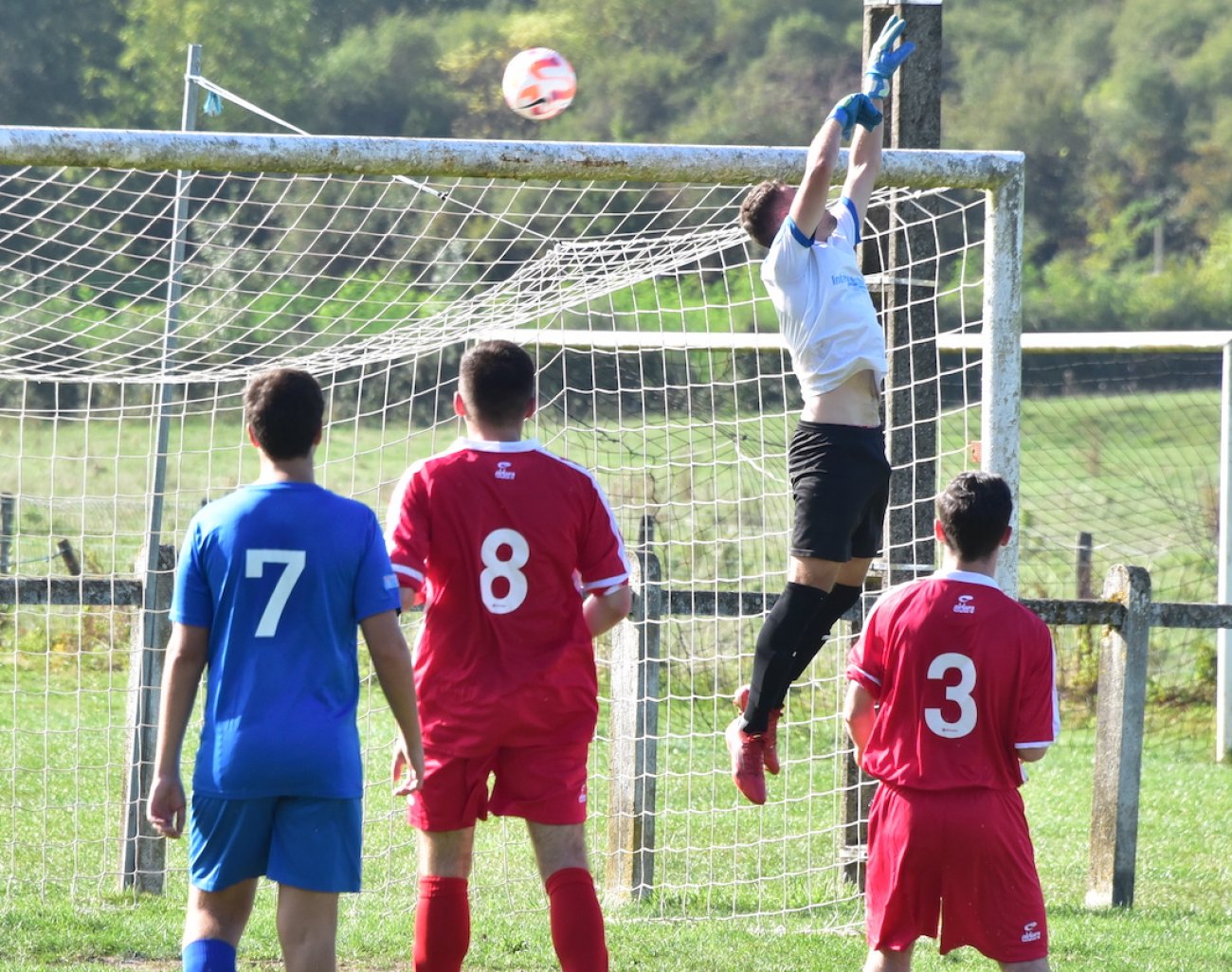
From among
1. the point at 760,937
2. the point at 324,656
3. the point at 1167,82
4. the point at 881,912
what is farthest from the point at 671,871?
the point at 1167,82

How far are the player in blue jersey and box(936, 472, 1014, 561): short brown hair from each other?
1.44m

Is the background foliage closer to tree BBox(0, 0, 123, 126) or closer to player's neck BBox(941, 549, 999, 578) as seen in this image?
tree BBox(0, 0, 123, 126)

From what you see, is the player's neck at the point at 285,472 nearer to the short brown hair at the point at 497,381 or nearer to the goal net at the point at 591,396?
the short brown hair at the point at 497,381

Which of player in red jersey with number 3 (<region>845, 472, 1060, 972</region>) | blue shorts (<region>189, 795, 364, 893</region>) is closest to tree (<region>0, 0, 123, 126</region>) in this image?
blue shorts (<region>189, 795, 364, 893</region>)

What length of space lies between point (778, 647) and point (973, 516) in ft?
3.84

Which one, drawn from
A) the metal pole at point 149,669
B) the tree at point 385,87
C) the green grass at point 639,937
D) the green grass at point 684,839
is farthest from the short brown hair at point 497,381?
the tree at point 385,87

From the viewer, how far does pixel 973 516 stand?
4.33 metres

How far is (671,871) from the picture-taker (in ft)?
25.5

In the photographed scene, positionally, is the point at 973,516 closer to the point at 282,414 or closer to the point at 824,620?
the point at 824,620

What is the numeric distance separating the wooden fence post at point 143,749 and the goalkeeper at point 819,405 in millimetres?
2567

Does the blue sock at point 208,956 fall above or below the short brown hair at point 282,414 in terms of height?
below

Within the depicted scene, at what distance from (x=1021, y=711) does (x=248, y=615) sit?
1.94 meters

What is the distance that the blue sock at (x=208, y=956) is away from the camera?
4023mm

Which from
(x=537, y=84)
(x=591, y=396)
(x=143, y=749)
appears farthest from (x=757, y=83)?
(x=143, y=749)
